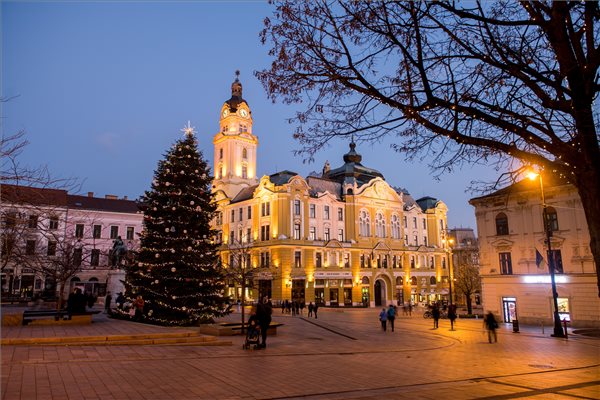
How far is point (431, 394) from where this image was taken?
9148mm

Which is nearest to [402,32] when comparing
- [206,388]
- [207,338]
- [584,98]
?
[584,98]

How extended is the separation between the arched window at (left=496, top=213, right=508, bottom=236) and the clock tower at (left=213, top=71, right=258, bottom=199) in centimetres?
4320

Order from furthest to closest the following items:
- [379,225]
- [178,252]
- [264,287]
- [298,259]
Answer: [379,225] < [298,259] < [264,287] < [178,252]

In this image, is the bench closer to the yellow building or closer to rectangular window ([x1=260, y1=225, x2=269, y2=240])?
the yellow building

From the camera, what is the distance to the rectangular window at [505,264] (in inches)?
1325

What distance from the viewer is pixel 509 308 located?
33.6 m

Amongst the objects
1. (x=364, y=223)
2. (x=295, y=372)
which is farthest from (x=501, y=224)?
(x=364, y=223)

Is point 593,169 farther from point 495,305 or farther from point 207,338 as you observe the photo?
point 495,305

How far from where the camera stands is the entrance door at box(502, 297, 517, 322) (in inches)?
1307

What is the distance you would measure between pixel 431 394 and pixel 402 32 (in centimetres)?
731

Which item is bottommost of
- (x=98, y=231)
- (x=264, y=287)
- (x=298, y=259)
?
(x=264, y=287)

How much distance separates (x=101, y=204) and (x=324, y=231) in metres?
32.2

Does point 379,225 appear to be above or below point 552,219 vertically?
above

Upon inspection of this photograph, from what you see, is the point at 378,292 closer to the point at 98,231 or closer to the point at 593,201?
the point at 98,231
